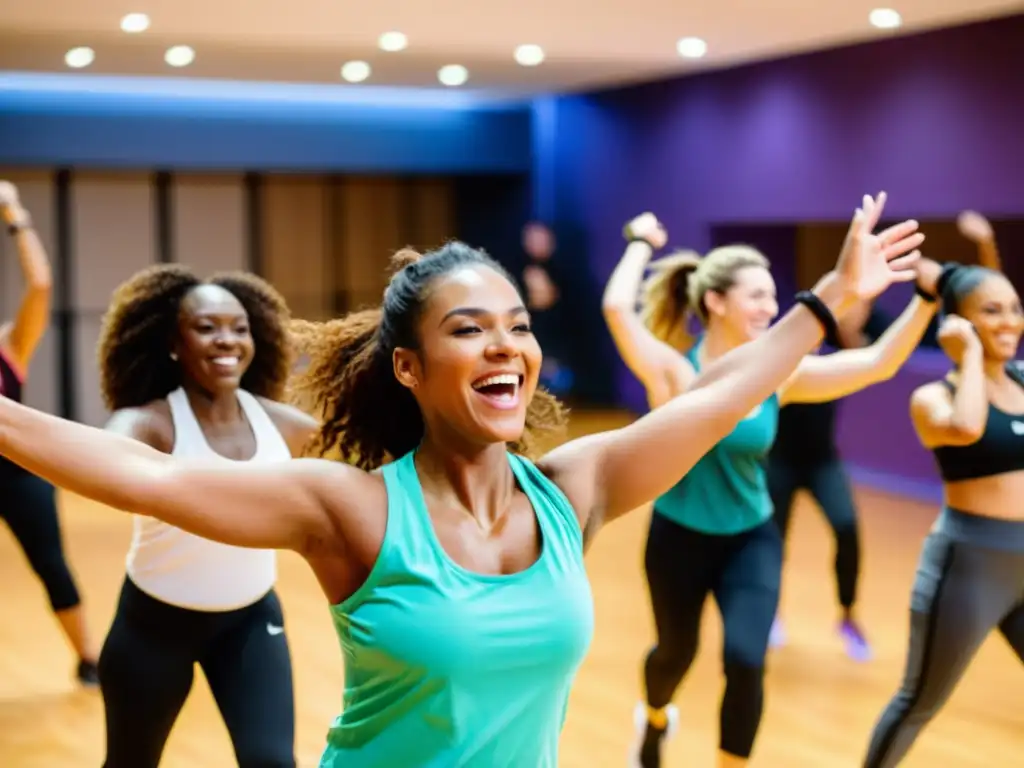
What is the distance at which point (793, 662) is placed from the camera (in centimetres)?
539

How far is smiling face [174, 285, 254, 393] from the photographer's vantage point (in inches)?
135

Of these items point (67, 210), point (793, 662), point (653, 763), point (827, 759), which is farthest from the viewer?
point (67, 210)

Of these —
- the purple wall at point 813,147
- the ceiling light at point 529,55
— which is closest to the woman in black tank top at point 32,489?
the ceiling light at point 529,55

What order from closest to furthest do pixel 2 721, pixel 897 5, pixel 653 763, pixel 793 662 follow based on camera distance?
pixel 653 763 → pixel 2 721 → pixel 793 662 → pixel 897 5

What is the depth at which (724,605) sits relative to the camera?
376 centimetres

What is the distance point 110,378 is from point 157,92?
8.03 meters

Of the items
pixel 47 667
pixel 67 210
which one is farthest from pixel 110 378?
pixel 67 210

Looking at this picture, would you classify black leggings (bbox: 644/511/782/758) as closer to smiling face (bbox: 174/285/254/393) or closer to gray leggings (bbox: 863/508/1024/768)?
gray leggings (bbox: 863/508/1024/768)

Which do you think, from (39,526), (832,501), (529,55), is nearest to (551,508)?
(39,526)

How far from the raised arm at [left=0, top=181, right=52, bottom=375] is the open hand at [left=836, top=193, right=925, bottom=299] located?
3.35 metres

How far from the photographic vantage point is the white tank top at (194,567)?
122 inches

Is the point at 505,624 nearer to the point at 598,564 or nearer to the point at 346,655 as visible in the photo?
the point at 346,655

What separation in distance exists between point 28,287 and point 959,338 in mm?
2935

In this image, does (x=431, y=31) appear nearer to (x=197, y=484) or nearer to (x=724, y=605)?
(x=724, y=605)
